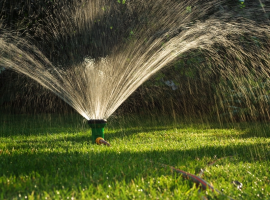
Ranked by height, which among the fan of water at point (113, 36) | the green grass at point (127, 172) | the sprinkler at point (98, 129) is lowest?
the green grass at point (127, 172)

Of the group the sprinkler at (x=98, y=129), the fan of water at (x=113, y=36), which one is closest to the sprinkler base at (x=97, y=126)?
the sprinkler at (x=98, y=129)

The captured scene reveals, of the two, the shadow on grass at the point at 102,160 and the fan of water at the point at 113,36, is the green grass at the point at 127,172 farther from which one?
the fan of water at the point at 113,36

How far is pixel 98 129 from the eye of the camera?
5.02 m

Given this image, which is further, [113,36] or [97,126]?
[113,36]

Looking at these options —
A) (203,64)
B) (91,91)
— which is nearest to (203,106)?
(203,64)

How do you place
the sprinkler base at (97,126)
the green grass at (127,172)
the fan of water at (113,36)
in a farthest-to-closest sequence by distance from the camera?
the fan of water at (113,36) → the sprinkler base at (97,126) → the green grass at (127,172)

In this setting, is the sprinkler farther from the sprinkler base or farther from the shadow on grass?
the shadow on grass

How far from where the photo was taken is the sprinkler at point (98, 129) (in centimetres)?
486

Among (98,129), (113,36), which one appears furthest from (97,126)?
(113,36)

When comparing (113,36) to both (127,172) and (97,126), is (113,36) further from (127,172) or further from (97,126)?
(127,172)

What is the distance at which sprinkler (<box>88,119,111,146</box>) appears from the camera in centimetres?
486

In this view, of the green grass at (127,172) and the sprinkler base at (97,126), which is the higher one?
the sprinkler base at (97,126)

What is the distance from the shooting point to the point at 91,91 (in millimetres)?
5500

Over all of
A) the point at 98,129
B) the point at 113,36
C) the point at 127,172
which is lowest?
the point at 127,172
